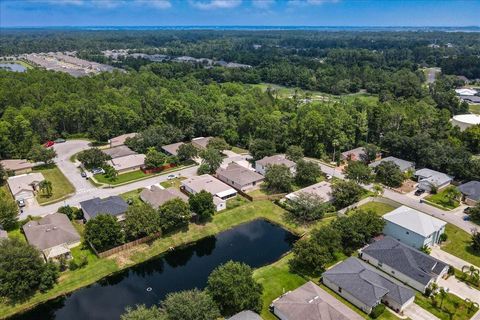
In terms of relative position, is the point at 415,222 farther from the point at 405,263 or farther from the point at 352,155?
the point at 352,155

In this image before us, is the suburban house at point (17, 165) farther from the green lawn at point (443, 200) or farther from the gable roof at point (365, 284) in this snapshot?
the green lawn at point (443, 200)

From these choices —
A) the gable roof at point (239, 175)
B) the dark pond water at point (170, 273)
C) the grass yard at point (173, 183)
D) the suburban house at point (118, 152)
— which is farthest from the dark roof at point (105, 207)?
the suburban house at point (118, 152)

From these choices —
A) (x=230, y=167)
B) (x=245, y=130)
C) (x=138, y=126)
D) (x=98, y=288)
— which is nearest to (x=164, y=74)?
(x=138, y=126)

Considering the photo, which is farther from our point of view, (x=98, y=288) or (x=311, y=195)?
(x=311, y=195)

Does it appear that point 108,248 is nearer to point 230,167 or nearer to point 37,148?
point 230,167

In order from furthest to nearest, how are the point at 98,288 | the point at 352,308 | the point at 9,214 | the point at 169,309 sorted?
the point at 9,214, the point at 98,288, the point at 352,308, the point at 169,309

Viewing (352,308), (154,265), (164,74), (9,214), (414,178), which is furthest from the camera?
(164,74)

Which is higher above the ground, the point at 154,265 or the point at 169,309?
the point at 169,309
